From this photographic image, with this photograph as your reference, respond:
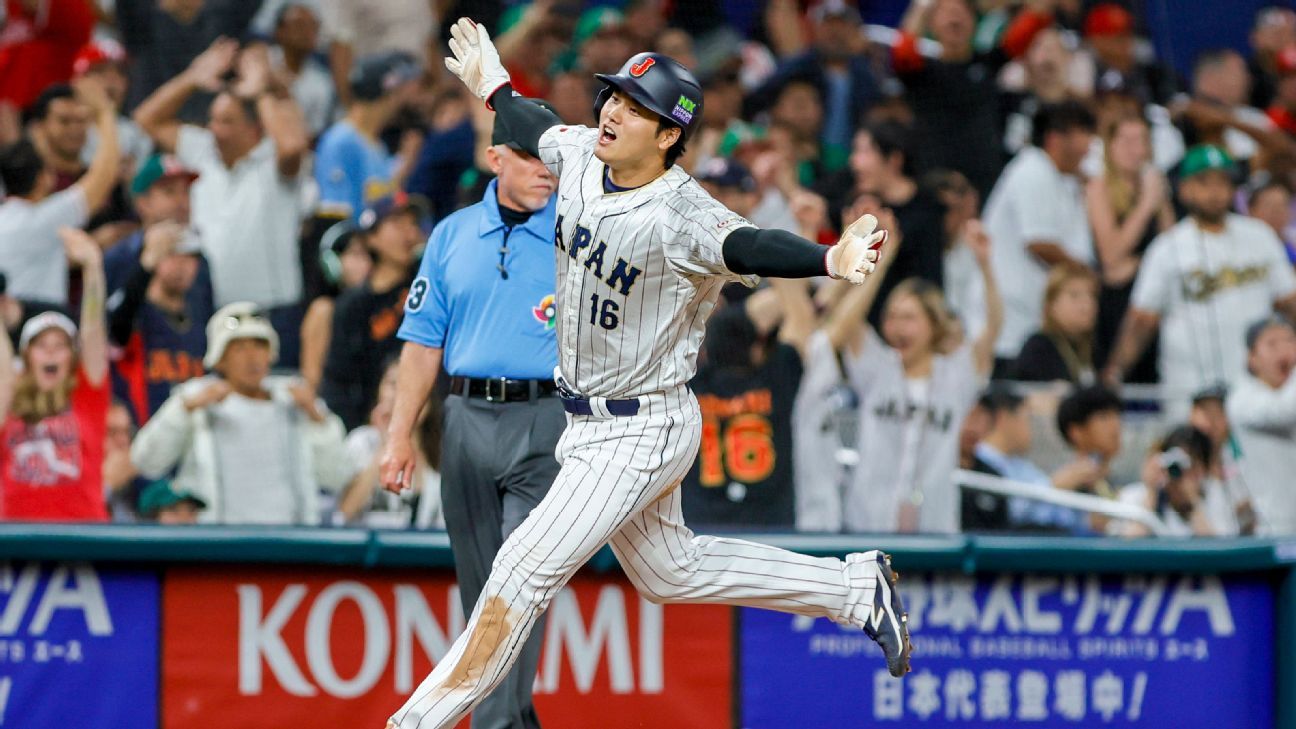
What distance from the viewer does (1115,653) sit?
5543 mm

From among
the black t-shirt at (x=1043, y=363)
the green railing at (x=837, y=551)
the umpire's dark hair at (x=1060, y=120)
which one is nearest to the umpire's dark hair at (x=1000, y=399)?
the black t-shirt at (x=1043, y=363)

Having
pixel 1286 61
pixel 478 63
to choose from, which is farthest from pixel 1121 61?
pixel 478 63

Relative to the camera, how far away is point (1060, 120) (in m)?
7.96

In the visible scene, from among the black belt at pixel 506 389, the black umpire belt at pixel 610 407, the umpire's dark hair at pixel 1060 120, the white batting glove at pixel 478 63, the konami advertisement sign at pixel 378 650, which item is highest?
the umpire's dark hair at pixel 1060 120

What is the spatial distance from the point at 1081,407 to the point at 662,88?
10.8ft

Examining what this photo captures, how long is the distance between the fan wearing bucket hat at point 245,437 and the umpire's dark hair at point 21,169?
3.15 ft

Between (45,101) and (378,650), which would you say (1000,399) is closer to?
(378,650)

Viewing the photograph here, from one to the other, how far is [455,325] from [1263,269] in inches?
170

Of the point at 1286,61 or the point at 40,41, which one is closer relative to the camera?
the point at 40,41

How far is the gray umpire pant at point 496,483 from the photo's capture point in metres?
4.58

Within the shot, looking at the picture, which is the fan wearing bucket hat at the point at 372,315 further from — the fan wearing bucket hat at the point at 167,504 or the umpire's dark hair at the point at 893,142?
the umpire's dark hair at the point at 893,142

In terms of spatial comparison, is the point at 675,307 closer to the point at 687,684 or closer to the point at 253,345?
the point at 687,684

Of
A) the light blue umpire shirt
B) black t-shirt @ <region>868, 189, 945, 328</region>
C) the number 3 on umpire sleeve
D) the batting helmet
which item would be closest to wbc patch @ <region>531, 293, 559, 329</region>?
the light blue umpire shirt

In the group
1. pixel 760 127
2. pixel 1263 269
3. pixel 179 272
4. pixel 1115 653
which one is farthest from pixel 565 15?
pixel 1115 653
